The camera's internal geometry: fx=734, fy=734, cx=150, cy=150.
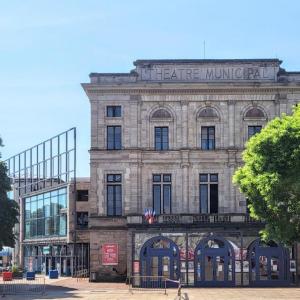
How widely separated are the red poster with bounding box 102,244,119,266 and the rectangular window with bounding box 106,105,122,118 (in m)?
10.9

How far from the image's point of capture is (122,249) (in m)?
61.3

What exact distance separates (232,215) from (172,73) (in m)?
13.3

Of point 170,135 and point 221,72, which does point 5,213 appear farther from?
point 221,72

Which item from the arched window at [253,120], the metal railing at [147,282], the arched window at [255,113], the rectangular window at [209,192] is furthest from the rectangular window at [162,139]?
the metal railing at [147,282]

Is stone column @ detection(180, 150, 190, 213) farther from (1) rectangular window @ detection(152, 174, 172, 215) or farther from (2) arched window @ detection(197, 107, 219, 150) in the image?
(2) arched window @ detection(197, 107, 219, 150)

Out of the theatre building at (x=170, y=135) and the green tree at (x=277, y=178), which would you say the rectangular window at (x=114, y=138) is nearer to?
the theatre building at (x=170, y=135)

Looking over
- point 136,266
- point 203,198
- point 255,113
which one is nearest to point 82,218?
point 203,198

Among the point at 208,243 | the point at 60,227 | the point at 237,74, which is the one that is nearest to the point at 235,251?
the point at 208,243

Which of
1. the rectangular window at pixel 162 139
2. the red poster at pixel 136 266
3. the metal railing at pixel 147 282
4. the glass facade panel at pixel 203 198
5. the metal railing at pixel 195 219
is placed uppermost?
the rectangular window at pixel 162 139

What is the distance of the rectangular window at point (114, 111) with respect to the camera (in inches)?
2451

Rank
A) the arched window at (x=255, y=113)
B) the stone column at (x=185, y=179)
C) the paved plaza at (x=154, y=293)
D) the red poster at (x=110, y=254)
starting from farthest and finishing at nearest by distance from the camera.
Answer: the arched window at (x=255, y=113) → the stone column at (x=185, y=179) → the red poster at (x=110, y=254) → the paved plaza at (x=154, y=293)

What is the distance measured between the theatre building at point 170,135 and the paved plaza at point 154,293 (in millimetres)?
7353

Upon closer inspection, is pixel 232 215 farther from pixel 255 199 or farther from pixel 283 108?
pixel 255 199

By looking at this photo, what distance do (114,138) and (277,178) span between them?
2505 centimetres
